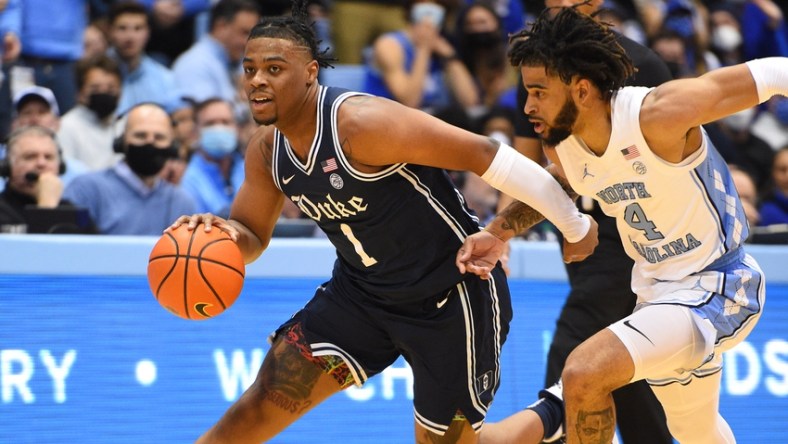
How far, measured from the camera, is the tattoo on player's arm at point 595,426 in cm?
412

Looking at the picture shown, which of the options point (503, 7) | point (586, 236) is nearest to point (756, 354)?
point (586, 236)

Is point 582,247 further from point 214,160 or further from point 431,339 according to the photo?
point 214,160

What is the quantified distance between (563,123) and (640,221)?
46 cm

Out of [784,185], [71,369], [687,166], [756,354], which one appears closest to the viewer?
[687,166]

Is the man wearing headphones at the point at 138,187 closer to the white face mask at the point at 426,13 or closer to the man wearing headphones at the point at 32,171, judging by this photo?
the man wearing headphones at the point at 32,171

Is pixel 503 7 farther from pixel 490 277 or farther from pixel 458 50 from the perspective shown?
pixel 490 277

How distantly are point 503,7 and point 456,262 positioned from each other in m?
6.17

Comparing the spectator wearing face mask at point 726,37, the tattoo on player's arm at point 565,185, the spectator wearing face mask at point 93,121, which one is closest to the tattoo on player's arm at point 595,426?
the tattoo on player's arm at point 565,185

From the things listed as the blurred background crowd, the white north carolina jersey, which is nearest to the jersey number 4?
the white north carolina jersey

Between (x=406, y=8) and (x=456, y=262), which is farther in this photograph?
(x=406, y=8)

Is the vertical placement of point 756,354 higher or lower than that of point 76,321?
lower

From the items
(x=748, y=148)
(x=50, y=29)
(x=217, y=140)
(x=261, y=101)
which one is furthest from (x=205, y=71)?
(x=261, y=101)

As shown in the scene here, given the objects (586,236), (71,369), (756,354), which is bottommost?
(756,354)

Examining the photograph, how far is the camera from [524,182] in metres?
4.27
